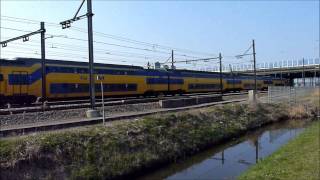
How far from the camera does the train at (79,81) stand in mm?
31328

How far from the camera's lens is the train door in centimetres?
3133

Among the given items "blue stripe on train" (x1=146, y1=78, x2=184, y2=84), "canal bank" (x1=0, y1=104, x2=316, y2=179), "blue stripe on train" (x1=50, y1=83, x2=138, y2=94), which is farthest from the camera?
Result: "blue stripe on train" (x1=146, y1=78, x2=184, y2=84)

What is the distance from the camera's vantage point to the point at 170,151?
62.4ft

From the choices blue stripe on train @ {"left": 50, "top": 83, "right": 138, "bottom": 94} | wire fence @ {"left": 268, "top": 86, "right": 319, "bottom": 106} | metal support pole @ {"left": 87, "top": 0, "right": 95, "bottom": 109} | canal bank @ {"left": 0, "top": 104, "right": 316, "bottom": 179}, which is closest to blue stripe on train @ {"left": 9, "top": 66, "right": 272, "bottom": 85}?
blue stripe on train @ {"left": 50, "top": 83, "right": 138, "bottom": 94}

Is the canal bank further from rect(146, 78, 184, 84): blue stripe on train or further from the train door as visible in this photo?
rect(146, 78, 184, 84): blue stripe on train

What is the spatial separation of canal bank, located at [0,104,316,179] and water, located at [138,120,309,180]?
0.51 meters

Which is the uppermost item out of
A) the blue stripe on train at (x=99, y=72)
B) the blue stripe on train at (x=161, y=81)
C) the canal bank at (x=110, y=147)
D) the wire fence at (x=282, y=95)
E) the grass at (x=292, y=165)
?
the blue stripe on train at (x=99, y=72)

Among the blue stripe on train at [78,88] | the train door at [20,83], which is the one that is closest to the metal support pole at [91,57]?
the train door at [20,83]

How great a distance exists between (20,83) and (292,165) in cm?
2204

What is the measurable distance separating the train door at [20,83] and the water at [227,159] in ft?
50.6

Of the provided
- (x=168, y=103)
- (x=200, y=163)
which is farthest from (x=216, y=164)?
(x=168, y=103)

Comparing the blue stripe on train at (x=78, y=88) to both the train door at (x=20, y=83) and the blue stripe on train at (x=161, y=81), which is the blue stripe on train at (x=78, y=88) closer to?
the train door at (x=20, y=83)

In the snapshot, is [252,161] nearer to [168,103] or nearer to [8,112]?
[8,112]

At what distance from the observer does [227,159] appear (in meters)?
20.3
